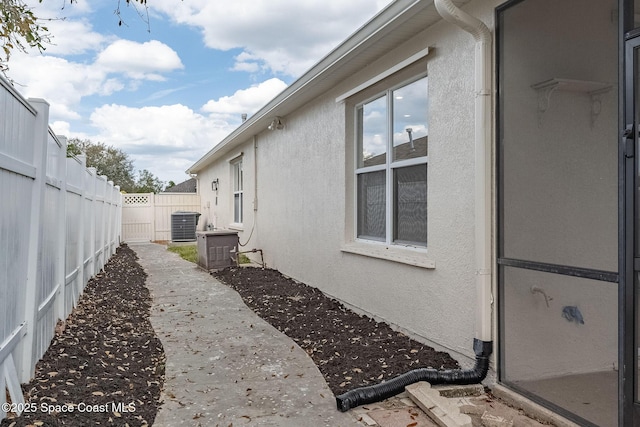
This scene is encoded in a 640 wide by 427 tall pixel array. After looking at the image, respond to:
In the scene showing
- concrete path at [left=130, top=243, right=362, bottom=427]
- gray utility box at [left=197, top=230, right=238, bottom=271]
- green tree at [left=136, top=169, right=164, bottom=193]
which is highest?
green tree at [left=136, top=169, right=164, bottom=193]

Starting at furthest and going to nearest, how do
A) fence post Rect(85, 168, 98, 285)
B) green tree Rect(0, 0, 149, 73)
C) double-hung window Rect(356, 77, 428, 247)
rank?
fence post Rect(85, 168, 98, 285) < double-hung window Rect(356, 77, 428, 247) < green tree Rect(0, 0, 149, 73)

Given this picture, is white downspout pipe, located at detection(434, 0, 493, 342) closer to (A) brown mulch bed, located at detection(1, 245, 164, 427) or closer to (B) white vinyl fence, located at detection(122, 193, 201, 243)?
(A) brown mulch bed, located at detection(1, 245, 164, 427)

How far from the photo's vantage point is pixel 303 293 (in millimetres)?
6676

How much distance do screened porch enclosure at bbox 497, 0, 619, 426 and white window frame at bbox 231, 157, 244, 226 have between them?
30.7 ft

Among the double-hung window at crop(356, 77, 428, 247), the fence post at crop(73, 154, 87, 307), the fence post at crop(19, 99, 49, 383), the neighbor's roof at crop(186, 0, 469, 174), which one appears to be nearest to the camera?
the fence post at crop(19, 99, 49, 383)

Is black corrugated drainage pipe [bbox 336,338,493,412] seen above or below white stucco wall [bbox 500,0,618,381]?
below

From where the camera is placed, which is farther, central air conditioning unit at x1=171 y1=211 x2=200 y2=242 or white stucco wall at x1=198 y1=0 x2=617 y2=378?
central air conditioning unit at x1=171 y1=211 x2=200 y2=242

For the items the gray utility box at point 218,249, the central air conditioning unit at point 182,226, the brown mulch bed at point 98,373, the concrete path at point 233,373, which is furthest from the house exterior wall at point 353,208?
the central air conditioning unit at point 182,226

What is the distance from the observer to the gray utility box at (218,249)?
9300 mm

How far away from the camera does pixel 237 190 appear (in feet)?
41.6

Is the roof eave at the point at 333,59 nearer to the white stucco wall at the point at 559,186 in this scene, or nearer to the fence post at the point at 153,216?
the white stucco wall at the point at 559,186

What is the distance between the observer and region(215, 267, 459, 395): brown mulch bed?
362 cm

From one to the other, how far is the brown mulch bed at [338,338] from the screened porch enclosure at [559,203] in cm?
87

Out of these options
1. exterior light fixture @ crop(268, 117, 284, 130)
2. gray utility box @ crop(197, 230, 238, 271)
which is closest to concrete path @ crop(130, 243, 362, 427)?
gray utility box @ crop(197, 230, 238, 271)
